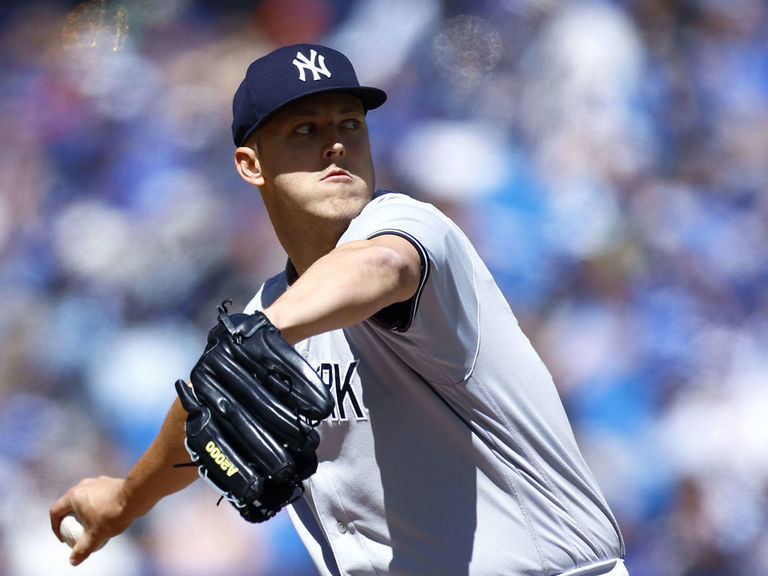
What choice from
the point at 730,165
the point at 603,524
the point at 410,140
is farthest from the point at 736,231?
the point at 603,524

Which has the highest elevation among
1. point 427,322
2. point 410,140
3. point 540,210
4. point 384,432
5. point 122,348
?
point 410,140

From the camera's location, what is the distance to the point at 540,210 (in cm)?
321

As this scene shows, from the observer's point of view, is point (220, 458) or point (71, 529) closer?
point (220, 458)

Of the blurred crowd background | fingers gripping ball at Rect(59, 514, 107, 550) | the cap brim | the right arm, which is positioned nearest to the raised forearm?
the right arm

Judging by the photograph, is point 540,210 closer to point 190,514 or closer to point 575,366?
point 575,366

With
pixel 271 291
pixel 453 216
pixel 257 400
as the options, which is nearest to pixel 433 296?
pixel 257 400

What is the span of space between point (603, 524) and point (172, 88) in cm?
231

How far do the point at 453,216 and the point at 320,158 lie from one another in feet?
4.71

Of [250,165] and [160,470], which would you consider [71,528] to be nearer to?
[160,470]

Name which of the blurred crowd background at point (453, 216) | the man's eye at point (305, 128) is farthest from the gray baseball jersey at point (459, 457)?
the blurred crowd background at point (453, 216)

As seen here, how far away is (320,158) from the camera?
5.85ft

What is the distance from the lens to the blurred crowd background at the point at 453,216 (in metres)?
3.08

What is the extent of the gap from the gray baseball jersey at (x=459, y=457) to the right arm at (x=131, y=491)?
1.09 feet

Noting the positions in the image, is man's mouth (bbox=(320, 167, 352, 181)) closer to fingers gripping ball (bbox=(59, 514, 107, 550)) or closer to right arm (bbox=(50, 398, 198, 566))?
right arm (bbox=(50, 398, 198, 566))
